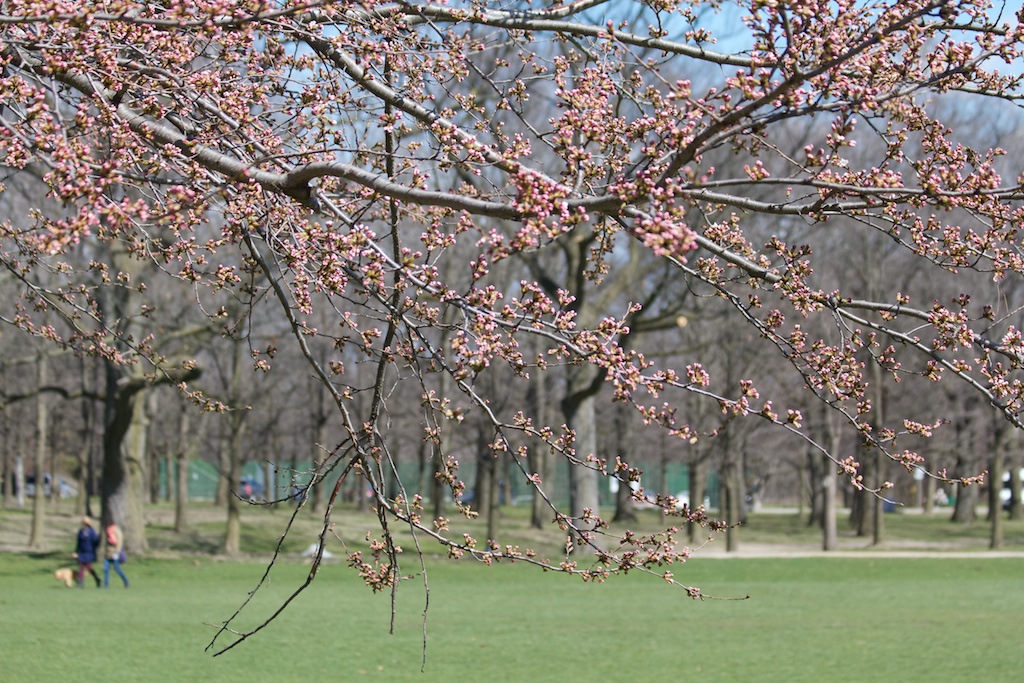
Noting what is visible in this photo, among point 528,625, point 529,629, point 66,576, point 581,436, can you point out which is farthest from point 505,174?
point 581,436

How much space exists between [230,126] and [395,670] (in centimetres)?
867

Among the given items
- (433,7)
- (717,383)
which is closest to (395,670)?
(433,7)

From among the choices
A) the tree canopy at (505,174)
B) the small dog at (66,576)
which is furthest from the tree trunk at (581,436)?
the tree canopy at (505,174)

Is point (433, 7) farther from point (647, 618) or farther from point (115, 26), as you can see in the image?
point (647, 618)

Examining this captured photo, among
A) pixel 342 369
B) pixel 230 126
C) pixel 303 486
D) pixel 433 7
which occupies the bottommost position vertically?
pixel 303 486

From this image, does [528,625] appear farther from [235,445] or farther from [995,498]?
[995,498]

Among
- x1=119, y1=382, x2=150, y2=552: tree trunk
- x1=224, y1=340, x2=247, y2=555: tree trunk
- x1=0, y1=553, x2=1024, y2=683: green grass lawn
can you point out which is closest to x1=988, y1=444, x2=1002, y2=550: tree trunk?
x1=0, y1=553, x2=1024, y2=683: green grass lawn

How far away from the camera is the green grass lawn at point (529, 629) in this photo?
1275 cm

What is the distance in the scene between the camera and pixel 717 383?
35906mm

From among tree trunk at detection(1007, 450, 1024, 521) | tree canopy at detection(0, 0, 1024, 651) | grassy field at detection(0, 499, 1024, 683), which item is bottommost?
grassy field at detection(0, 499, 1024, 683)

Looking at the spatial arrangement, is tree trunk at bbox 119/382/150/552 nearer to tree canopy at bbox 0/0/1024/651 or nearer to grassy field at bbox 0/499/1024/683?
grassy field at bbox 0/499/1024/683

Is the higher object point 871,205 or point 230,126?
point 230,126

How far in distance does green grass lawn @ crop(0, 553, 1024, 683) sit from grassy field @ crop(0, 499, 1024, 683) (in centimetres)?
4

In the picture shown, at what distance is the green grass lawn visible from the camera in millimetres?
12750
